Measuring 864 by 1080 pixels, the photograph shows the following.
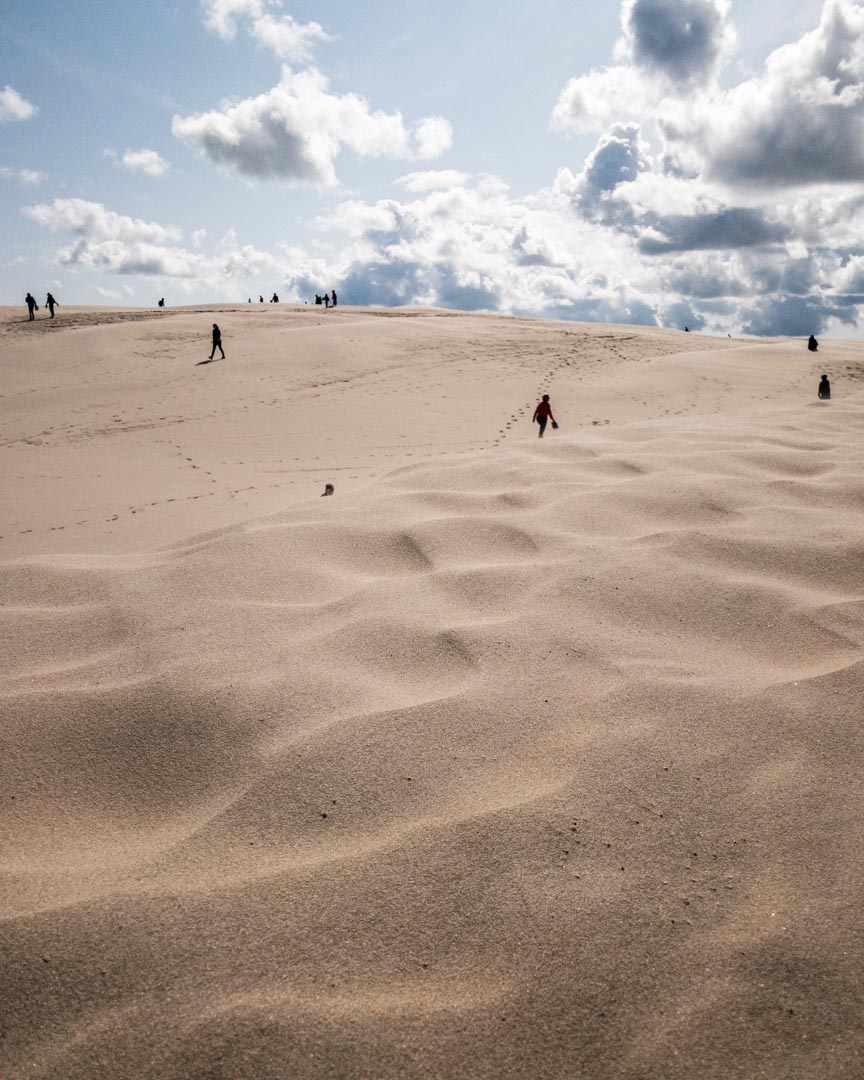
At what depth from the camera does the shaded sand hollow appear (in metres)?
1.35

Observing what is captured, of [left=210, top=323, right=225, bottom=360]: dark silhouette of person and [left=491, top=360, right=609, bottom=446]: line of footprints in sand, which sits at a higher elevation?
[left=210, top=323, right=225, bottom=360]: dark silhouette of person

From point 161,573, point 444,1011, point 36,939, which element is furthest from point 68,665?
point 444,1011

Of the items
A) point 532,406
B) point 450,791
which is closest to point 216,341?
point 532,406

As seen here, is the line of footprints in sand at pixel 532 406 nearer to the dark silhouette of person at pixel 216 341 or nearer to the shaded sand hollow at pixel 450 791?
the shaded sand hollow at pixel 450 791

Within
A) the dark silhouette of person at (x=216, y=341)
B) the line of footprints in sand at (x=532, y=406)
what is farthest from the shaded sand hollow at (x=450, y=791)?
the dark silhouette of person at (x=216, y=341)

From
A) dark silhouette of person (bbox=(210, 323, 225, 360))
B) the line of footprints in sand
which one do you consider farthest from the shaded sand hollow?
dark silhouette of person (bbox=(210, 323, 225, 360))

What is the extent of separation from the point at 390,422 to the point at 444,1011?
13009mm

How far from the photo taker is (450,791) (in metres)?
1.87

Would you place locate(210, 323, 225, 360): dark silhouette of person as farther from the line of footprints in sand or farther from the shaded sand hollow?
the shaded sand hollow

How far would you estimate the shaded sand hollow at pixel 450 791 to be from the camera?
53.0 inches

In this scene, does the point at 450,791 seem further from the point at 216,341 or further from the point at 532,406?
the point at 216,341

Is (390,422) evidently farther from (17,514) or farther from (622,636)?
(622,636)

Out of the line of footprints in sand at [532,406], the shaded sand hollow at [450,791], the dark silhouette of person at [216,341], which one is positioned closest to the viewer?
the shaded sand hollow at [450,791]

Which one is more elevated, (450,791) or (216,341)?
(216,341)
